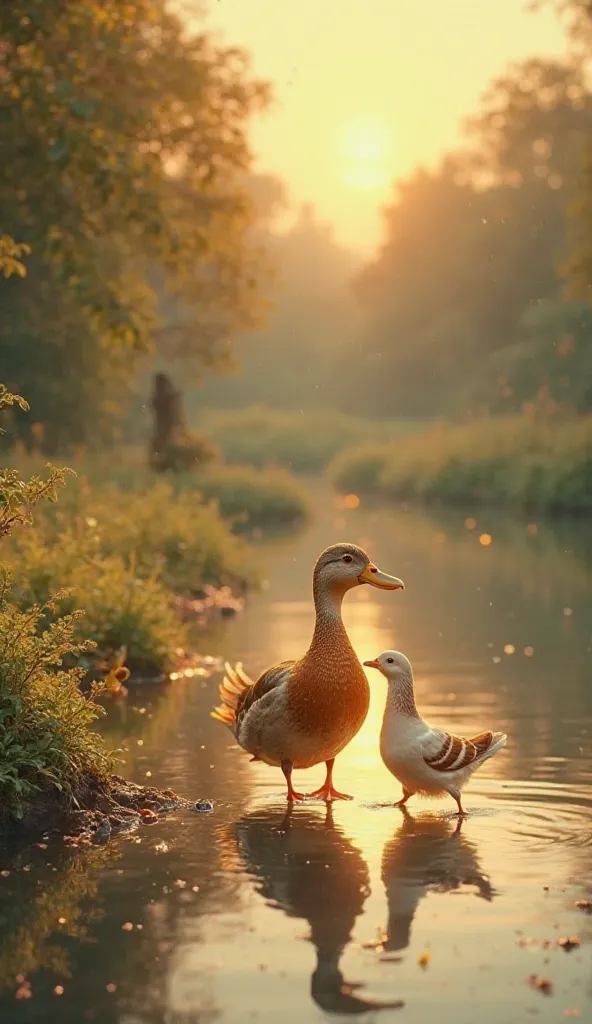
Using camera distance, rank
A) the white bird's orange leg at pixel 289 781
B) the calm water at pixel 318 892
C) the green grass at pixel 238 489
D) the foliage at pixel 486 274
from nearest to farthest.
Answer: the calm water at pixel 318 892, the white bird's orange leg at pixel 289 781, the green grass at pixel 238 489, the foliage at pixel 486 274

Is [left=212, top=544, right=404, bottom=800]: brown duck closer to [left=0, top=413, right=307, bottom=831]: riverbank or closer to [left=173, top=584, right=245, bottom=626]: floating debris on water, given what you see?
[left=0, top=413, right=307, bottom=831]: riverbank

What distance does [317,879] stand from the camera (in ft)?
27.3

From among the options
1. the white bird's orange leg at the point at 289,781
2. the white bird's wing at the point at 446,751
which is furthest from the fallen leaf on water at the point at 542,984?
the white bird's orange leg at the point at 289,781

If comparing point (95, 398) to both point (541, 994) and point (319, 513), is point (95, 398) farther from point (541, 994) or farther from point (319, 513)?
point (541, 994)

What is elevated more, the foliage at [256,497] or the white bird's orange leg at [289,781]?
the foliage at [256,497]

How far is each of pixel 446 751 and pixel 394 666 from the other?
0.65m

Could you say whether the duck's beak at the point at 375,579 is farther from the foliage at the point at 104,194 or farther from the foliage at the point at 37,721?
the foliage at the point at 104,194

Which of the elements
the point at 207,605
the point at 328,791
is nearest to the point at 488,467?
the point at 207,605

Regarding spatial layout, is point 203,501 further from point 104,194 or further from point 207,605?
point 104,194

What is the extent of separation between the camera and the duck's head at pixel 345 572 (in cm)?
1005

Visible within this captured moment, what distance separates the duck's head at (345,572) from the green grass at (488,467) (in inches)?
1280

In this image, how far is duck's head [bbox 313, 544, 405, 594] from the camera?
10.1 meters

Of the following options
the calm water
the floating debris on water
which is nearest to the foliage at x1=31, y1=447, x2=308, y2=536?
the floating debris on water

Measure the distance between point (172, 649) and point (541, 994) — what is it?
9776 mm
